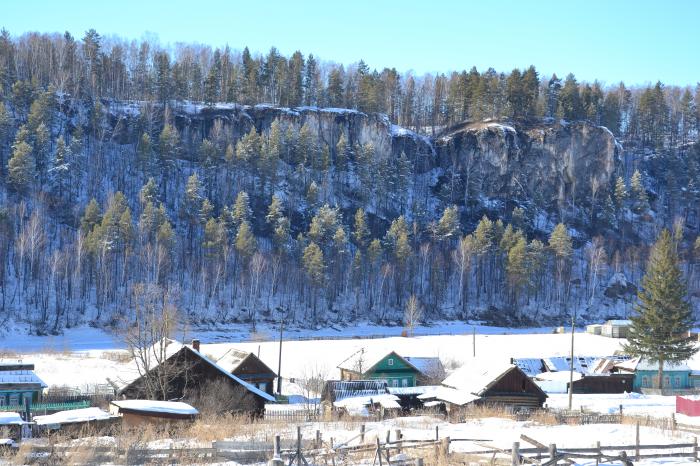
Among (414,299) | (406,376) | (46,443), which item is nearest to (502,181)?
(414,299)

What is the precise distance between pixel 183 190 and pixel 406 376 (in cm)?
4854

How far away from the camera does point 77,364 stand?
49.4 m

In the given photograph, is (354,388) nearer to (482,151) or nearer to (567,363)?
(567,363)

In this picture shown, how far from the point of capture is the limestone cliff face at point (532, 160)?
106 m

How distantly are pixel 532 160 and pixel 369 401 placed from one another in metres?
73.9

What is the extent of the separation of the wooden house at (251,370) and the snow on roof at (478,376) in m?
9.92

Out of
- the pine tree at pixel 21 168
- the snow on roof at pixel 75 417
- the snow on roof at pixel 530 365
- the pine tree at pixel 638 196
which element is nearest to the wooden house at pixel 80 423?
the snow on roof at pixel 75 417

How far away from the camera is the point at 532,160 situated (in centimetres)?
10775

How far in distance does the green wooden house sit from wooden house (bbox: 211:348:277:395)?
25.6ft

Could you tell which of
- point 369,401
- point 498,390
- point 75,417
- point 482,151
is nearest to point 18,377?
point 75,417

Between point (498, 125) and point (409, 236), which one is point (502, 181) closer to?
point (498, 125)

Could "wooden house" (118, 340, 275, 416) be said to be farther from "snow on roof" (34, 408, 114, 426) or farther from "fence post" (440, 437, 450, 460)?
"fence post" (440, 437, 450, 460)

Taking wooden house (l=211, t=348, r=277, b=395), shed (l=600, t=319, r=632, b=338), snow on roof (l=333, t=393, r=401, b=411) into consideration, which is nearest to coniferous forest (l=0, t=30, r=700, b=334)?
shed (l=600, t=319, r=632, b=338)

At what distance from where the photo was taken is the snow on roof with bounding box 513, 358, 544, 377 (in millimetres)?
54031
